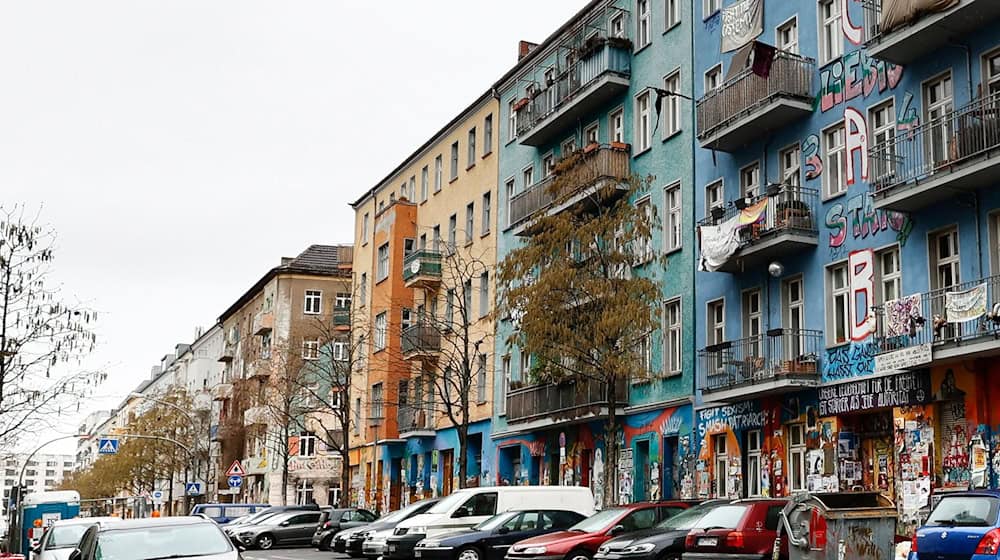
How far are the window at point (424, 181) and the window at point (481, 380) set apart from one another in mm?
10080

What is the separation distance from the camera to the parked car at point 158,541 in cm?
1600

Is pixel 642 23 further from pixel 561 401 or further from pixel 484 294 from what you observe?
pixel 484 294

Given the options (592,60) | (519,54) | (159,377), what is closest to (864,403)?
(592,60)

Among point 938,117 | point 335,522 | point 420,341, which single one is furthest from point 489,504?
point 420,341

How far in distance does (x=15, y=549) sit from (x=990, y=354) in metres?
34.2

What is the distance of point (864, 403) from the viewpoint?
2614 cm

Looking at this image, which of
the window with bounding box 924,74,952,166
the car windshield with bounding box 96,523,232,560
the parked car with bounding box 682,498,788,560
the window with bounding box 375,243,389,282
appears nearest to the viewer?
the car windshield with bounding box 96,523,232,560

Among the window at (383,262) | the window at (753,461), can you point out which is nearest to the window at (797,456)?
the window at (753,461)

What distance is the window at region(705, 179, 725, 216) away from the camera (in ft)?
106

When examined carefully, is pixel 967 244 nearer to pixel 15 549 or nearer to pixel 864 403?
pixel 864 403

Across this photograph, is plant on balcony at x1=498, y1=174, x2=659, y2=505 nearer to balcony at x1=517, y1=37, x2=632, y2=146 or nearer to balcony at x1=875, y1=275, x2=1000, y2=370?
balcony at x1=875, y1=275, x2=1000, y2=370

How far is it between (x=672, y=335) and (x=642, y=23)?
9.34m

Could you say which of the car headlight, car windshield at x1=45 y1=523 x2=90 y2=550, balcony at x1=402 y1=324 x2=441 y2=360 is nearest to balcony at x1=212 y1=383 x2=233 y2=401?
balcony at x1=402 y1=324 x2=441 y2=360

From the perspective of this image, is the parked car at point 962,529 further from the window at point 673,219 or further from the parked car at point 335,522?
the parked car at point 335,522
